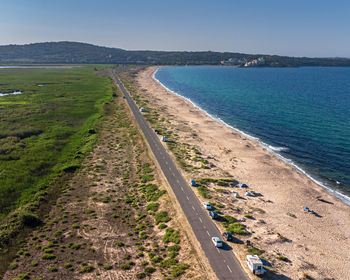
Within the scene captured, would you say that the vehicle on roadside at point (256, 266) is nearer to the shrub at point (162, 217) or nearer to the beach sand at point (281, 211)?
the beach sand at point (281, 211)

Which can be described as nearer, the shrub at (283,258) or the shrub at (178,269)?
the shrub at (178,269)

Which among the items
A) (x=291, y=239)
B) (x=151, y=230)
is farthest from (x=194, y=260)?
(x=291, y=239)

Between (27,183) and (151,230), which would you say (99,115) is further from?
(151,230)

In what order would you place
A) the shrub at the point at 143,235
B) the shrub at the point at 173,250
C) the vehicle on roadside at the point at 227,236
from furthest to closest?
the shrub at the point at 143,235 → the vehicle on roadside at the point at 227,236 → the shrub at the point at 173,250

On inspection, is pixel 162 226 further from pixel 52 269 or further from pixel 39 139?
pixel 39 139

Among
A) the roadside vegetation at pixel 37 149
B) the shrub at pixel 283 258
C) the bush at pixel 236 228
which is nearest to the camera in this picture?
the shrub at pixel 283 258

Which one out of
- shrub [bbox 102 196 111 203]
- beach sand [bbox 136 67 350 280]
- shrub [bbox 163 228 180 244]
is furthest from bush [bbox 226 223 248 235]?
shrub [bbox 102 196 111 203]

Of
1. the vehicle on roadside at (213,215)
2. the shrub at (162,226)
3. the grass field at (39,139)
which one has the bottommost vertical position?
the shrub at (162,226)

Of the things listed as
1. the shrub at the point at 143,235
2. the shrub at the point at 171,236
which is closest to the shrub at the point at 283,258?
the shrub at the point at 171,236
